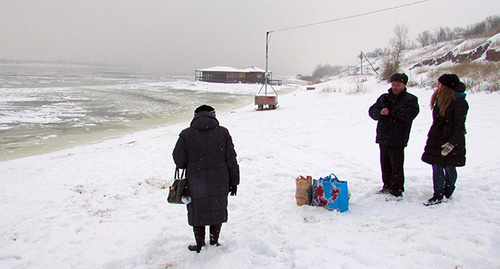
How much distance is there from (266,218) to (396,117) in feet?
7.50

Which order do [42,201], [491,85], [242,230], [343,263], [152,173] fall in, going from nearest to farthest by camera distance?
1. [343,263]
2. [242,230]
3. [42,201]
4. [152,173]
5. [491,85]

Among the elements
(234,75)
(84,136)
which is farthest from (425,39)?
(84,136)

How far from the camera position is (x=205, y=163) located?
3.08 meters

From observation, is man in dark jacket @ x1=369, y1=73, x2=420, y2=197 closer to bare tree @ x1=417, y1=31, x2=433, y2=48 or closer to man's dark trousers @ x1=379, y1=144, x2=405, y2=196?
man's dark trousers @ x1=379, y1=144, x2=405, y2=196

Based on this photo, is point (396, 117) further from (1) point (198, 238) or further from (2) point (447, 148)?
(1) point (198, 238)

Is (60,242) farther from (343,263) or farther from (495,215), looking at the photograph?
(495,215)

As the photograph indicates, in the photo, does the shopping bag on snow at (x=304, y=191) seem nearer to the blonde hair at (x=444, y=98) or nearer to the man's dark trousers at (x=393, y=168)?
the man's dark trousers at (x=393, y=168)

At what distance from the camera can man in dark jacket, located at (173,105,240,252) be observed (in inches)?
121

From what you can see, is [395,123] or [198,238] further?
[395,123]

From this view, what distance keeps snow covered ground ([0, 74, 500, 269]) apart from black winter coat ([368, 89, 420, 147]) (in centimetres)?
89

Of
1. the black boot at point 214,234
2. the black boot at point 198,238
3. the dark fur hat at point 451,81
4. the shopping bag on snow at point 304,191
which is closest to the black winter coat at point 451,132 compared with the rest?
the dark fur hat at point 451,81

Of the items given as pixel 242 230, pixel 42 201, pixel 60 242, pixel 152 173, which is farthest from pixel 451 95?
pixel 42 201

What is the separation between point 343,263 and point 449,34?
309 feet

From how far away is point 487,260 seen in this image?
8.78ft
